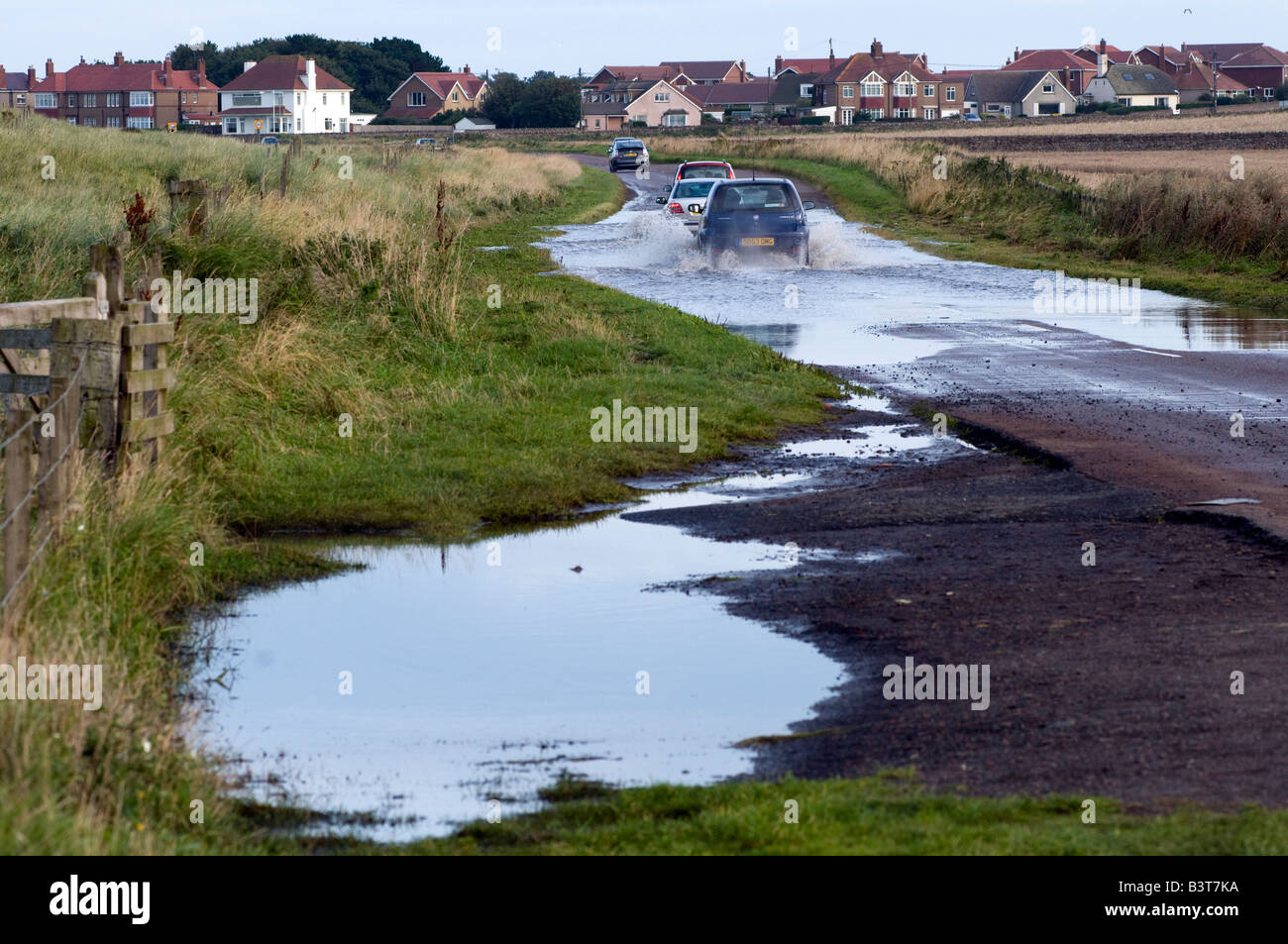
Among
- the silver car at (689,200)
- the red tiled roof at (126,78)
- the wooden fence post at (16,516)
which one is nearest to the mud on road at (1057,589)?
the wooden fence post at (16,516)

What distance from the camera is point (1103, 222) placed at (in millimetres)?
33531

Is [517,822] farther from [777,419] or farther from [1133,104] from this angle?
[1133,104]

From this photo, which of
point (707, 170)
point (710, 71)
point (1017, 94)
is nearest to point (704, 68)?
point (710, 71)

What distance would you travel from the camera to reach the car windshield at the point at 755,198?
28719 millimetres

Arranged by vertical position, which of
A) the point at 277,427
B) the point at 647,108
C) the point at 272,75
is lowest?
the point at 277,427

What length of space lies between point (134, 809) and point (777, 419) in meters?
10.2

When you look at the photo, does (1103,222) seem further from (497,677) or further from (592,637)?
(497,677)

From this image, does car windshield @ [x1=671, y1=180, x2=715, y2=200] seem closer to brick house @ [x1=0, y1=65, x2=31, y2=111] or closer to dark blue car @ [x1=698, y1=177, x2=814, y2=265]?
dark blue car @ [x1=698, y1=177, x2=814, y2=265]

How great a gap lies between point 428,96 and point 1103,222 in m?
122

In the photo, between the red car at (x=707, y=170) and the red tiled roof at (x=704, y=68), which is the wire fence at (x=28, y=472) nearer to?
the red car at (x=707, y=170)

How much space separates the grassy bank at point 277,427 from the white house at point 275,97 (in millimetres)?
107236

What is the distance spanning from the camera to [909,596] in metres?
8.98

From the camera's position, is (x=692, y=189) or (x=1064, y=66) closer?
(x=692, y=189)
